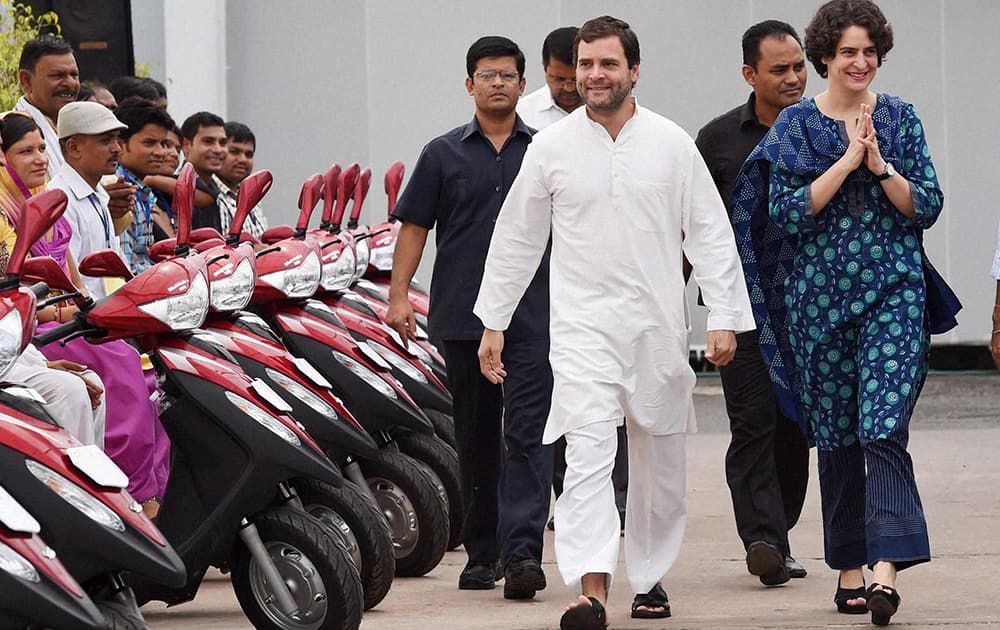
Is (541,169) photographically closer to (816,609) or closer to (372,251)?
(816,609)

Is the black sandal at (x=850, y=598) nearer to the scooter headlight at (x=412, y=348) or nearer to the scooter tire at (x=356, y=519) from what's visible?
the scooter tire at (x=356, y=519)

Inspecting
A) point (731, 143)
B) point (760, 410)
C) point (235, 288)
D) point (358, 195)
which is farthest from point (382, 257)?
point (235, 288)

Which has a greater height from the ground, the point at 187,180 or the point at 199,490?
the point at 187,180

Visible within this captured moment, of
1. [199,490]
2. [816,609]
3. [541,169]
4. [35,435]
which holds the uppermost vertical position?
[541,169]

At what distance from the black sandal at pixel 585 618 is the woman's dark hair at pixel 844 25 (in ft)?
6.20

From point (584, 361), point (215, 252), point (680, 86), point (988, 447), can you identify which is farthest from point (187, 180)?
point (680, 86)

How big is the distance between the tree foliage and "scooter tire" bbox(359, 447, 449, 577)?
3737 millimetres

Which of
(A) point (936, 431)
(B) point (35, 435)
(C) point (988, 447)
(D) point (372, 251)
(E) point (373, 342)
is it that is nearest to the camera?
(B) point (35, 435)

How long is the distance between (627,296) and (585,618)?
3.33 feet

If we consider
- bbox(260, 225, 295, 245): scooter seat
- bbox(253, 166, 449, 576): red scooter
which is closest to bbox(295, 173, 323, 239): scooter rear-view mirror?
bbox(253, 166, 449, 576): red scooter

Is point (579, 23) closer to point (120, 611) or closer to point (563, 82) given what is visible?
point (563, 82)

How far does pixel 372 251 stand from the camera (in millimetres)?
8781

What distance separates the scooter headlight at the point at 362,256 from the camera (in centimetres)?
822

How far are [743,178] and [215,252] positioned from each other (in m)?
1.82
